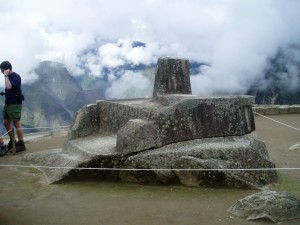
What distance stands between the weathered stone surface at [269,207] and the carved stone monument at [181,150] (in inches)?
36.2

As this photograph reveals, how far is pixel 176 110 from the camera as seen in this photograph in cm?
524

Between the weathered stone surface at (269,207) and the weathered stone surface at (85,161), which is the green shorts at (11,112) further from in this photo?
the weathered stone surface at (269,207)

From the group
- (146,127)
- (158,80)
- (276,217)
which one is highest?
(158,80)

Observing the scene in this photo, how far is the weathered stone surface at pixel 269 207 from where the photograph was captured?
3.66 metres

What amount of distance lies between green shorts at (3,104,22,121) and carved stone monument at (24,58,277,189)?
2.14m

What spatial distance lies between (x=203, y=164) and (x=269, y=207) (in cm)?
124

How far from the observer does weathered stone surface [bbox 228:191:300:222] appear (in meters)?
3.66

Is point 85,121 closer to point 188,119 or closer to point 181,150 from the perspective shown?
point 188,119

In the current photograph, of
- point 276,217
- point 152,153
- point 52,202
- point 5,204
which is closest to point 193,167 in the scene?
point 152,153

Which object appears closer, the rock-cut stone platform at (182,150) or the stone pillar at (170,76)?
the rock-cut stone platform at (182,150)

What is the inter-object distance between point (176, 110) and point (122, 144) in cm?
89

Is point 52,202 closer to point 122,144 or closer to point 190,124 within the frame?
point 122,144

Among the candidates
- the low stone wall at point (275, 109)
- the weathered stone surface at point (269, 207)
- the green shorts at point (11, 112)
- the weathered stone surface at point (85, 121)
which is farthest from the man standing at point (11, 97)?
the low stone wall at point (275, 109)

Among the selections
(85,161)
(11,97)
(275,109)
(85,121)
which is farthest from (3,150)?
(275,109)
